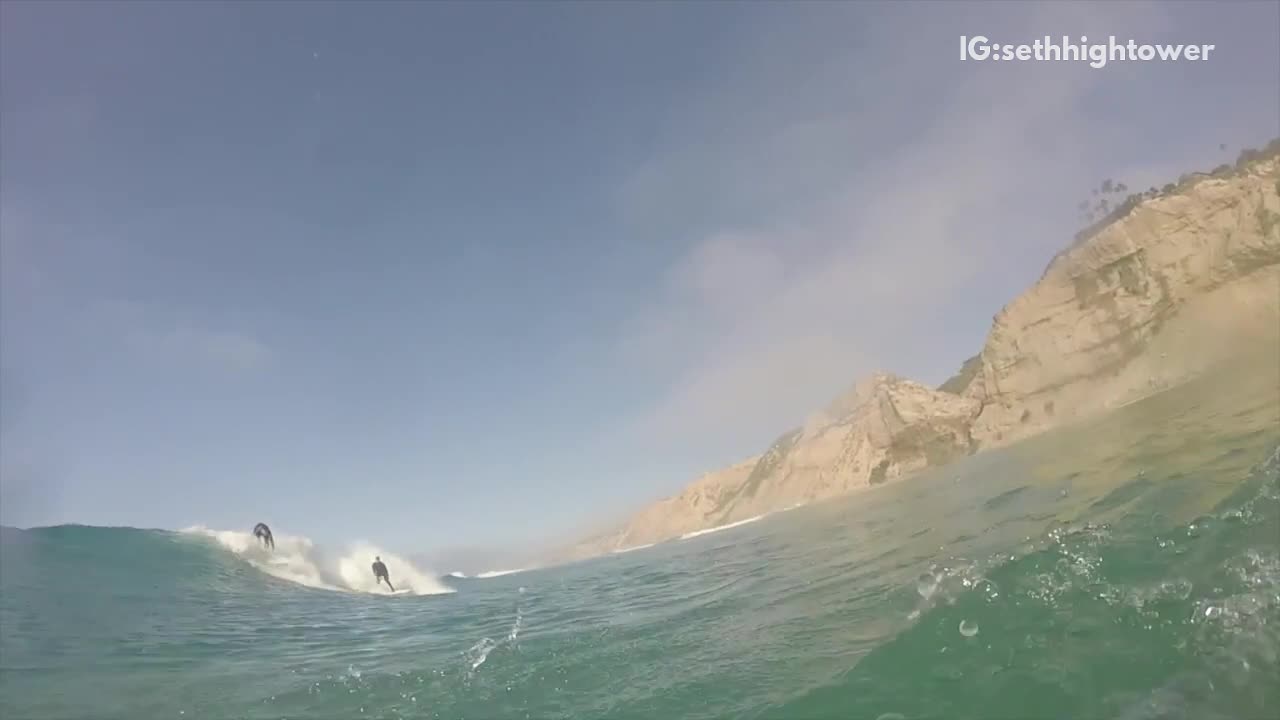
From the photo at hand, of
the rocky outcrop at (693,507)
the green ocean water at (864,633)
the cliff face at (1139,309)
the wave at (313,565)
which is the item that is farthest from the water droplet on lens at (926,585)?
the rocky outcrop at (693,507)

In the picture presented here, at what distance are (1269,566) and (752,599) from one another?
7837mm

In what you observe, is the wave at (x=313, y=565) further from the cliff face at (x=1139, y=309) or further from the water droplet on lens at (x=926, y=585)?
the cliff face at (x=1139, y=309)

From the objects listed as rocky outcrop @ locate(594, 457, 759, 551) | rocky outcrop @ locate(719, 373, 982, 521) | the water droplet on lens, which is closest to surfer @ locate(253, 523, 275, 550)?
the water droplet on lens

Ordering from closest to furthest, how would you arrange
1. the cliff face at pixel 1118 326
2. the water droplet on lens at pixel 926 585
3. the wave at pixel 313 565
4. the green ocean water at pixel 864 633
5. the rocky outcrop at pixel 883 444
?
the green ocean water at pixel 864 633 → the water droplet on lens at pixel 926 585 → the wave at pixel 313 565 → the cliff face at pixel 1118 326 → the rocky outcrop at pixel 883 444

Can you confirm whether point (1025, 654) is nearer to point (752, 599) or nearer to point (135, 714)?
point (752, 599)

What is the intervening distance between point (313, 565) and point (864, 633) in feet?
117

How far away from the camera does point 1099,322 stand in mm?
52781

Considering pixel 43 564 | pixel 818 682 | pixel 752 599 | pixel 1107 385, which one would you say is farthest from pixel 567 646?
pixel 1107 385

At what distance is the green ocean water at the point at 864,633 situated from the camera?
564 centimetres

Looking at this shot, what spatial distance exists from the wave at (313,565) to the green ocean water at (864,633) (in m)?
12.9

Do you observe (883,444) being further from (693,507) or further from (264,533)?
(693,507)

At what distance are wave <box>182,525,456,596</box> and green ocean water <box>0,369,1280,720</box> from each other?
42.2ft

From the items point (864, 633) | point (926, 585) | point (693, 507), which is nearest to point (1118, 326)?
point (926, 585)

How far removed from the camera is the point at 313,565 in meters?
36.2
